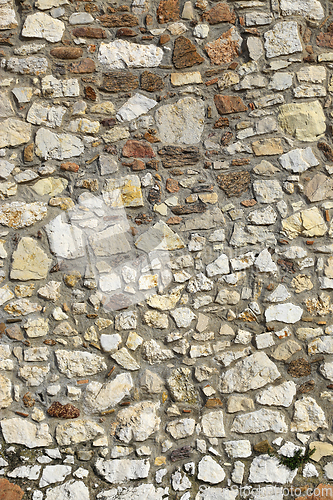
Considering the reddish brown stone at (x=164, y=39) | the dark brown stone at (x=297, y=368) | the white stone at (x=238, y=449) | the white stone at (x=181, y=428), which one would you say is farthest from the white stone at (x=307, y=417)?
the reddish brown stone at (x=164, y=39)

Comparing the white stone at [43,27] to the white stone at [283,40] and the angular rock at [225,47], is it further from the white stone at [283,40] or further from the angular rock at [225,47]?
the white stone at [283,40]

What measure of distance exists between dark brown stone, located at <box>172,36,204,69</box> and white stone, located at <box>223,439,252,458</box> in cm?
240

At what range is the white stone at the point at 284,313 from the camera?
254 cm

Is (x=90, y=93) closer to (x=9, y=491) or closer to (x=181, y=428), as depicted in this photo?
(x=181, y=428)

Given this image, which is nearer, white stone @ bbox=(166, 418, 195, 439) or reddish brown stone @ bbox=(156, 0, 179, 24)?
white stone @ bbox=(166, 418, 195, 439)

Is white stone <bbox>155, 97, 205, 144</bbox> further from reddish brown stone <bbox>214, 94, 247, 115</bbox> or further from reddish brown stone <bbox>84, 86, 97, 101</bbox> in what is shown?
reddish brown stone <bbox>84, 86, 97, 101</bbox>

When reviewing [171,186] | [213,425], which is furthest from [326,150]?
[213,425]

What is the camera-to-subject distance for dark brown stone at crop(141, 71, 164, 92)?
2.62 meters

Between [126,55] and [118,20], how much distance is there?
0.77 ft

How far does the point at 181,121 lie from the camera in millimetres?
2639

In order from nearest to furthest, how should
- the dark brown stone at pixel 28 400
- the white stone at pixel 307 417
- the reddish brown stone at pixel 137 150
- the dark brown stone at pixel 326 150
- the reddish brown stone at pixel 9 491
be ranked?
the reddish brown stone at pixel 9 491, the dark brown stone at pixel 28 400, the white stone at pixel 307 417, the reddish brown stone at pixel 137 150, the dark brown stone at pixel 326 150

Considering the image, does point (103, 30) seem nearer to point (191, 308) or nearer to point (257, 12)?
point (257, 12)

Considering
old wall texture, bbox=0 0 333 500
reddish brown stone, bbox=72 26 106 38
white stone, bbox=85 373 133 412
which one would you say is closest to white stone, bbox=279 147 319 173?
old wall texture, bbox=0 0 333 500

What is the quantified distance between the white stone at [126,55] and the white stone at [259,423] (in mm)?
2311
